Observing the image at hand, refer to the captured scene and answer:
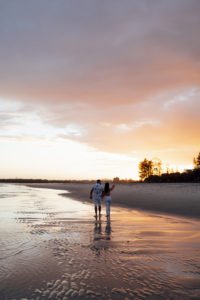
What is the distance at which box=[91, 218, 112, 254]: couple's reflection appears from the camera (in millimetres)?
12308

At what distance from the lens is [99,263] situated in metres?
9.94

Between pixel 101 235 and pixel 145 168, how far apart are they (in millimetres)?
160334

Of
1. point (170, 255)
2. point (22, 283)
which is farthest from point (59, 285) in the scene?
point (170, 255)

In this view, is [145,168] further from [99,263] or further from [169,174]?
[99,263]

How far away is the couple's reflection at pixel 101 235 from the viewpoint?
40.4 feet

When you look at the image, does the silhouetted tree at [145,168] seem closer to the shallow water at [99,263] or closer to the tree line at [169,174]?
the tree line at [169,174]

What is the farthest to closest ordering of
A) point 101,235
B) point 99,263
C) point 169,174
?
point 169,174 < point 101,235 < point 99,263

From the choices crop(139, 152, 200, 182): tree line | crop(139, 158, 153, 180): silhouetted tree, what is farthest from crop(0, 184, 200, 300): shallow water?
crop(139, 158, 153, 180): silhouetted tree

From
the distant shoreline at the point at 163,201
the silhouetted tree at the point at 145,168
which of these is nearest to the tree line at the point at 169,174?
the silhouetted tree at the point at 145,168

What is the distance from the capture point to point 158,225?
1864 cm

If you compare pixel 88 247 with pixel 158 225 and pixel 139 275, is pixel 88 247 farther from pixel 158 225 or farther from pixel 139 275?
pixel 158 225

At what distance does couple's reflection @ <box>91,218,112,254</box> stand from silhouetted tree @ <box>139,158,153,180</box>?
154358mm

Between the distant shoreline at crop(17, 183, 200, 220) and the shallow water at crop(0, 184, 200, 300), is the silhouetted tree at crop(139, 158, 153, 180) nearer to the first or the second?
the distant shoreline at crop(17, 183, 200, 220)

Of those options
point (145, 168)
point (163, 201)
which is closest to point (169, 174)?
point (145, 168)
